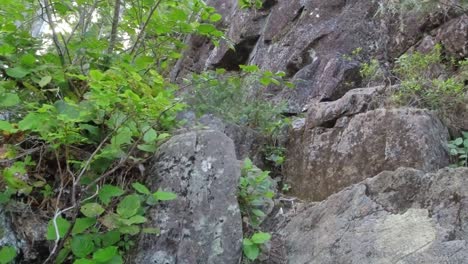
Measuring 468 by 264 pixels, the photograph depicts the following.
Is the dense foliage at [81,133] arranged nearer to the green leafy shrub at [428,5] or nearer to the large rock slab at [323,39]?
the large rock slab at [323,39]

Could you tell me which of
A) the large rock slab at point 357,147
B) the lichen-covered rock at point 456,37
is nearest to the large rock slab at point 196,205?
the large rock slab at point 357,147

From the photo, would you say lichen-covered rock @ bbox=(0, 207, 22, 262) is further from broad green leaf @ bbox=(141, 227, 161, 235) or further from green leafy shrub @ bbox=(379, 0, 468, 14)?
green leafy shrub @ bbox=(379, 0, 468, 14)

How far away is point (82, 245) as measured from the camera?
7.07 ft

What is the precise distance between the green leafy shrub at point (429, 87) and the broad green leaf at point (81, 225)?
13.0 ft

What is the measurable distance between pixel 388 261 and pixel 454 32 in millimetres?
4633

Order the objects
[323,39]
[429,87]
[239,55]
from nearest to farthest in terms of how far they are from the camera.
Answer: [429,87]
[323,39]
[239,55]

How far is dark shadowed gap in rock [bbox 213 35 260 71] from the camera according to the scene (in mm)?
10328

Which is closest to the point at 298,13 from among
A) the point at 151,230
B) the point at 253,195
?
the point at 253,195

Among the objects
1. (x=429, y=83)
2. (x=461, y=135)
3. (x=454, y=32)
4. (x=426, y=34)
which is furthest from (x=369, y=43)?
(x=461, y=135)

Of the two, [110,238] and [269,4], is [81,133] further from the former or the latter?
[269,4]

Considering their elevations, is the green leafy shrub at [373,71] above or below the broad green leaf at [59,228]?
below

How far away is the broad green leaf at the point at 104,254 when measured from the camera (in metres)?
2.09

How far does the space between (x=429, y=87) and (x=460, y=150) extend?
995mm

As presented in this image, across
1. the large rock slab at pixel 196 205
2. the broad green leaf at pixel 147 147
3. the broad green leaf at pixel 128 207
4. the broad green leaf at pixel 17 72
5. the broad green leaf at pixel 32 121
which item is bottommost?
the large rock slab at pixel 196 205
